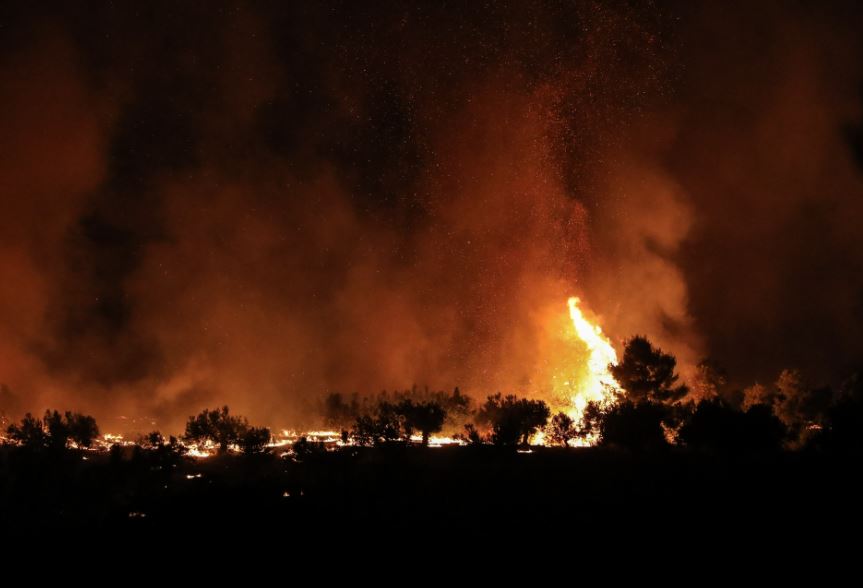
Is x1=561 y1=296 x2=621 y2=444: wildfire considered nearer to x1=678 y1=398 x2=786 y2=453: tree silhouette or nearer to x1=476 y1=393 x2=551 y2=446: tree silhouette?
x1=476 y1=393 x2=551 y2=446: tree silhouette

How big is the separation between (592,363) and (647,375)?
15.4 meters

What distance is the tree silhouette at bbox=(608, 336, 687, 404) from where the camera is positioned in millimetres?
43844

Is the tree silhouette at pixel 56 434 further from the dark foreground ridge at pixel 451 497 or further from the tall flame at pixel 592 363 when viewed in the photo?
the tall flame at pixel 592 363

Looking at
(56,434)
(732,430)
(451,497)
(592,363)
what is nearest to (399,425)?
(451,497)

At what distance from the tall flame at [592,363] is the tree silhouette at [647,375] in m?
8.33

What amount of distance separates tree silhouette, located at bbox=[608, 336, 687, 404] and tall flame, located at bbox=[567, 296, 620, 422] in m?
8.33

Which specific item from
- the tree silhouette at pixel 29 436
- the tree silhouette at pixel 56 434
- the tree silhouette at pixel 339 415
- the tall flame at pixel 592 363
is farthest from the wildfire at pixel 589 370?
the tree silhouette at pixel 29 436

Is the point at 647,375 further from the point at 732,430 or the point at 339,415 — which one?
the point at 339,415

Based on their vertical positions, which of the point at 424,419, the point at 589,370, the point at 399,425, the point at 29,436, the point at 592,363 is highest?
the point at 592,363

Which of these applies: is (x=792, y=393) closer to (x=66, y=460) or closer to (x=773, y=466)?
(x=773, y=466)

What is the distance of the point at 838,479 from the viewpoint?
837 inches

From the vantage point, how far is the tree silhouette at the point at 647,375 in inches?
1726

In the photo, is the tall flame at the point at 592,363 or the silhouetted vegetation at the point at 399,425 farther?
the tall flame at the point at 592,363

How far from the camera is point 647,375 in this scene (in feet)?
144
